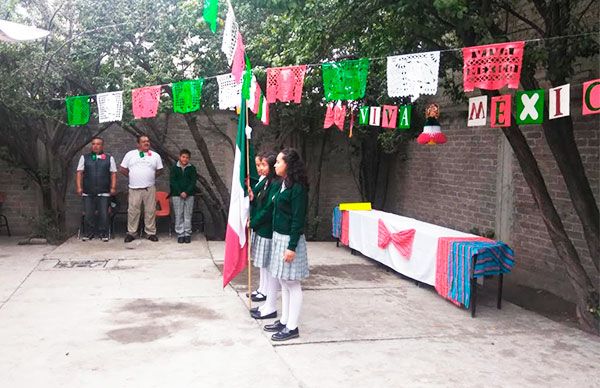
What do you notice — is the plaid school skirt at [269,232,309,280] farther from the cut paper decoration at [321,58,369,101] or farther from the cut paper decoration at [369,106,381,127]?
the cut paper decoration at [369,106,381,127]

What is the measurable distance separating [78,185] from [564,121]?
24.6ft

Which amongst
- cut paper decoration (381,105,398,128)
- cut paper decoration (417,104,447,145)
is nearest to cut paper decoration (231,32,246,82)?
cut paper decoration (381,105,398,128)

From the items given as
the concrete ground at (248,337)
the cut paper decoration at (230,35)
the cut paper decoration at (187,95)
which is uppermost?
the cut paper decoration at (230,35)

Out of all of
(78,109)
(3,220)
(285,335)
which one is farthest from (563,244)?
(3,220)

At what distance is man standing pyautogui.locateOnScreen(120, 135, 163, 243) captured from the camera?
388 inches

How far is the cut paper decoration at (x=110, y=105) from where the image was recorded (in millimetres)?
8570

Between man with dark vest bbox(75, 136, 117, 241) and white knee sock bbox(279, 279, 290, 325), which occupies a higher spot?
man with dark vest bbox(75, 136, 117, 241)

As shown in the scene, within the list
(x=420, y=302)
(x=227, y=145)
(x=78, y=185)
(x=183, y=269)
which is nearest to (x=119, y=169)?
(x=78, y=185)

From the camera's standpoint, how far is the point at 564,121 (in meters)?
5.71

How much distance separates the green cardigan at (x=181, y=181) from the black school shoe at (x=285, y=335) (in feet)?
17.6

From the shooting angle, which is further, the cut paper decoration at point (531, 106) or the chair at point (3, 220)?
the chair at point (3, 220)

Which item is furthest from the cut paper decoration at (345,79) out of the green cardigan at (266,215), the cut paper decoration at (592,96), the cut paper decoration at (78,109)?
the cut paper decoration at (78,109)

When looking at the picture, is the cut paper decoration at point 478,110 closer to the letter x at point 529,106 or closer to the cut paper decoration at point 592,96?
the letter x at point 529,106

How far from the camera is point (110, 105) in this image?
8625 mm
